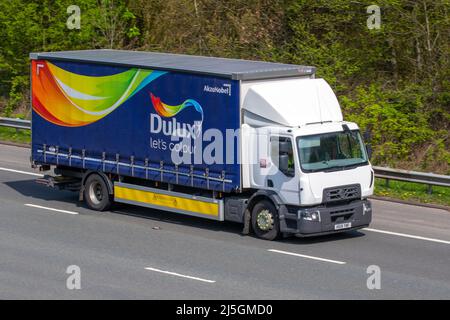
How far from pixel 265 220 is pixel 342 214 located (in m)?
1.43

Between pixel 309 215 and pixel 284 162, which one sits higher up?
pixel 284 162

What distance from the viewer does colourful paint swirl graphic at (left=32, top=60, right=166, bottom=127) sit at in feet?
67.9

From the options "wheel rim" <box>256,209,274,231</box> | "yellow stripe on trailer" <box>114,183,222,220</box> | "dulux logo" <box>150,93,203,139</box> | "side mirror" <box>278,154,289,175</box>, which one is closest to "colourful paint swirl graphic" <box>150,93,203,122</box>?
"dulux logo" <box>150,93,203,139</box>

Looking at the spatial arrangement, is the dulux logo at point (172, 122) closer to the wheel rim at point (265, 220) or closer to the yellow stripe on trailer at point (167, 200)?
the yellow stripe on trailer at point (167, 200)

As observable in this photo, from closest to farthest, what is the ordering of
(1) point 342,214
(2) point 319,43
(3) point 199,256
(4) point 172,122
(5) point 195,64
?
(3) point 199,256
(1) point 342,214
(4) point 172,122
(5) point 195,64
(2) point 319,43

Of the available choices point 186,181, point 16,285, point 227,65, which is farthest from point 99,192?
point 16,285

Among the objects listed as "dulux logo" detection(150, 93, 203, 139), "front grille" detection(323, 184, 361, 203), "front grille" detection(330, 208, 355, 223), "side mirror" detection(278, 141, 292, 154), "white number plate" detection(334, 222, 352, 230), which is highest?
"dulux logo" detection(150, 93, 203, 139)

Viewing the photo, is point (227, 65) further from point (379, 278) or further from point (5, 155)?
point (5, 155)

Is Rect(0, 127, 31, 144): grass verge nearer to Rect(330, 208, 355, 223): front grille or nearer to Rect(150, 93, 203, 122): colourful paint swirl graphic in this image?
Rect(150, 93, 203, 122): colourful paint swirl graphic

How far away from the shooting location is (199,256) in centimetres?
1764

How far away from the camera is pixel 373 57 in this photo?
3009 centimetres

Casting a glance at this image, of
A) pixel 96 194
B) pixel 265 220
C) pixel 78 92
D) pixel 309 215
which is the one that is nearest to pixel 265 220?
pixel 265 220

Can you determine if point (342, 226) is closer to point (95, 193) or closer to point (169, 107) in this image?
point (169, 107)
